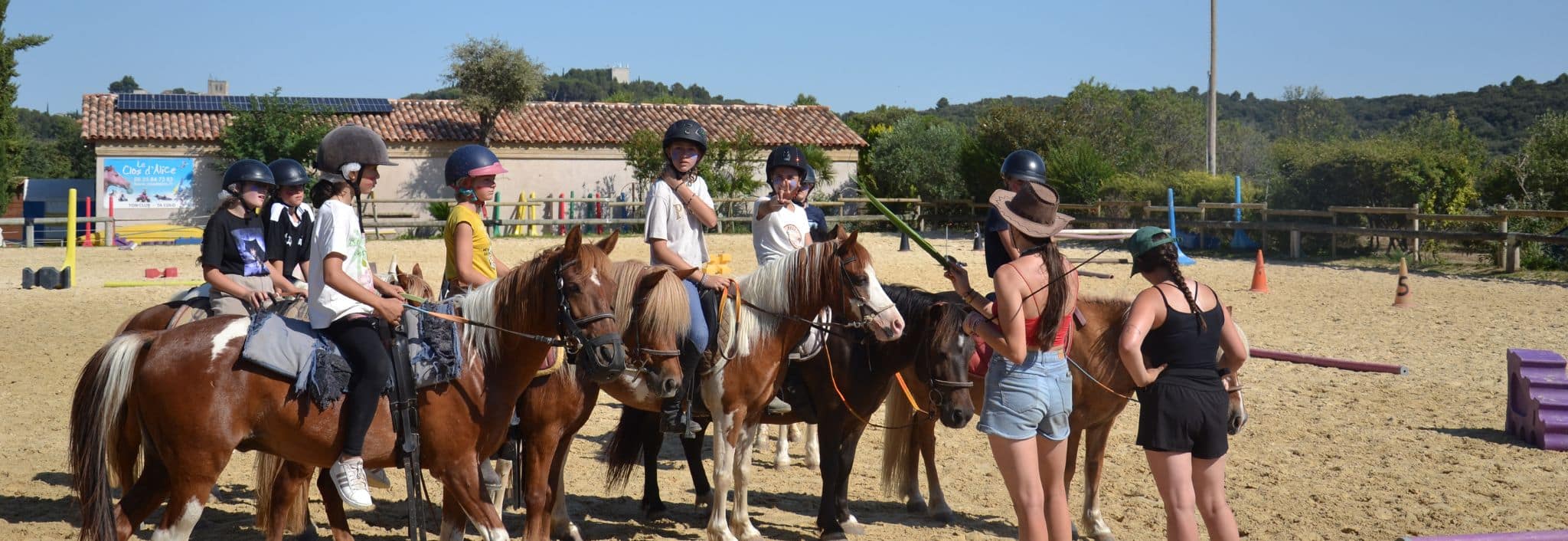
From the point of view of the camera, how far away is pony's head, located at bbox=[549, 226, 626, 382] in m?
4.55

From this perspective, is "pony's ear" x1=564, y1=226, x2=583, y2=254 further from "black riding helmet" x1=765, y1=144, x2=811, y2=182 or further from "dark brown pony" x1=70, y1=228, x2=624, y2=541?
"black riding helmet" x1=765, y1=144, x2=811, y2=182

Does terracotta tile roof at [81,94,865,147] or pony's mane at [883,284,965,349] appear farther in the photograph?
terracotta tile roof at [81,94,865,147]

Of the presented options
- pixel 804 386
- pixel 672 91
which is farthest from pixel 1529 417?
pixel 672 91

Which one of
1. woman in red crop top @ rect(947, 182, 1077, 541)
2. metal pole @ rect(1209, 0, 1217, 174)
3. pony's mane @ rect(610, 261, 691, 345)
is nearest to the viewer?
woman in red crop top @ rect(947, 182, 1077, 541)

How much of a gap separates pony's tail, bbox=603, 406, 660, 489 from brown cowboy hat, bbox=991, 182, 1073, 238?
116 inches

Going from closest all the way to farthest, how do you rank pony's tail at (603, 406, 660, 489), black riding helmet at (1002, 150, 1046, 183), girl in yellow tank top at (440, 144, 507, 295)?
girl in yellow tank top at (440, 144, 507, 295)
black riding helmet at (1002, 150, 1046, 183)
pony's tail at (603, 406, 660, 489)

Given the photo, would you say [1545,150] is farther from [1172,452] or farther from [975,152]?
[1172,452]

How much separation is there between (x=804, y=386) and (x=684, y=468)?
1.95 meters

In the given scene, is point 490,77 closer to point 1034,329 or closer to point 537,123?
point 537,123

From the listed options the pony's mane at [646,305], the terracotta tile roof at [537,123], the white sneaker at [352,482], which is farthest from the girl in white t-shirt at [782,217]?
the terracotta tile roof at [537,123]

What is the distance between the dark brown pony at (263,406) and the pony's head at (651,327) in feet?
1.14

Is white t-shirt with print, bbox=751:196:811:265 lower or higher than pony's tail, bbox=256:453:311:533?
higher

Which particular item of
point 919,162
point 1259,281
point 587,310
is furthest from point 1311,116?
point 587,310

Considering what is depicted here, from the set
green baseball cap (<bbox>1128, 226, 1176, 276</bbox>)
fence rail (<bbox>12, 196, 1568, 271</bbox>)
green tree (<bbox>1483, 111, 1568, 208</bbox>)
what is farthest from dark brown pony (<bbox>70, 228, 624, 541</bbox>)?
green tree (<bbox>1483, 111, 1568, 208</bbox>)
